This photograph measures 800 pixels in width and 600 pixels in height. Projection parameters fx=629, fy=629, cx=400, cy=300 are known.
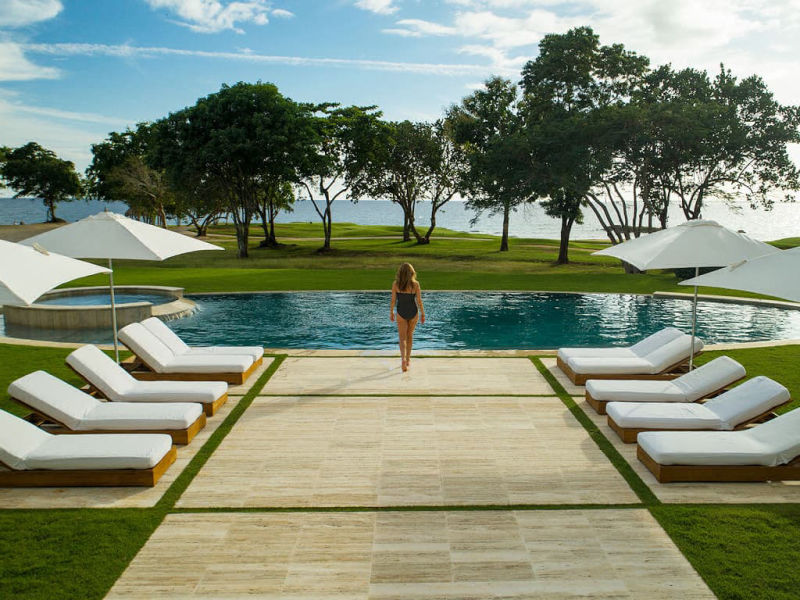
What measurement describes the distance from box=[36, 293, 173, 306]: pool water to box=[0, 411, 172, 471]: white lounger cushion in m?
13.4

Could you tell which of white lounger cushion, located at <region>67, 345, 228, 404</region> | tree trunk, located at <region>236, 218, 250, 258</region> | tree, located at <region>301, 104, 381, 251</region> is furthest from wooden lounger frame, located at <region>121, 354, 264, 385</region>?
tree, located at <region>301, 104, 381, 251</region>

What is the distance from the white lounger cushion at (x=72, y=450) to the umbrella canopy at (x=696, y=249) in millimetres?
6662

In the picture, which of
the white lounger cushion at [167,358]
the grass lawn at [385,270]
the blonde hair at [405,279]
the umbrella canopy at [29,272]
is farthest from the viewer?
the grass lawn at [385,270]

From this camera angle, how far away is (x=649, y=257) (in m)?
9.05

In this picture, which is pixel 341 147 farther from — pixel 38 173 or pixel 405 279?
pixel 38 173

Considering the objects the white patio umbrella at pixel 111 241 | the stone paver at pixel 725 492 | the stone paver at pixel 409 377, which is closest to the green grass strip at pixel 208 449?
the stone paver at pixel 409 377

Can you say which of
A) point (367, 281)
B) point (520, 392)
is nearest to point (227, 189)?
point (367, 281)

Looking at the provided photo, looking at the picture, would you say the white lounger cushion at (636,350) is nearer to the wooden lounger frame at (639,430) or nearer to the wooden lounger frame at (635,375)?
the wooden lounger frame at (635,375)

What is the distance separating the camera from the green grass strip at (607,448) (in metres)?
5.92

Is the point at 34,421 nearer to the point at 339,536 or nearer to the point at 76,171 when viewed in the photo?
the point at 339,536

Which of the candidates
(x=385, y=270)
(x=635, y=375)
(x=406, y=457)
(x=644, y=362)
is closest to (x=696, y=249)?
(x=644, y=362)

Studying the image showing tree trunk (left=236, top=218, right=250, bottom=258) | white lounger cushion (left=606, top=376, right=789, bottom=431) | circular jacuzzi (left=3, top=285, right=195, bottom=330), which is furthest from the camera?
tree trunk (left=236, top=218, right=250, bottom=258)

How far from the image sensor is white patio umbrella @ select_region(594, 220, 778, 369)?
8.91 m

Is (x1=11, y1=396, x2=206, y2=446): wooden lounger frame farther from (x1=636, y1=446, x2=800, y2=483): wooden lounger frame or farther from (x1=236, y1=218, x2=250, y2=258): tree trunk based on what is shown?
(x1=236, y1=218, x2=250, y2=258): tree trunk
